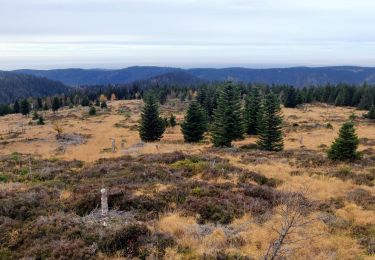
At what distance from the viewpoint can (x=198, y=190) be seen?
51.0 ft

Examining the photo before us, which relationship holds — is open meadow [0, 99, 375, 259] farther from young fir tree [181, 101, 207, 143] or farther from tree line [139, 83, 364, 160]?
young fir tree [181, 101, 207, 143]

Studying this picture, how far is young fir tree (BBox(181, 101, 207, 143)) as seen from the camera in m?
45.0

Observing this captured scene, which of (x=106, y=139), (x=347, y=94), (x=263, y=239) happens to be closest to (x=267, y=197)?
(x=263, y=239)

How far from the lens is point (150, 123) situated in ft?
153

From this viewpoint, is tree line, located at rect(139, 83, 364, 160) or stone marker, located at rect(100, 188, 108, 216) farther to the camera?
tree line, located at rect(139, 83, 364, 160)

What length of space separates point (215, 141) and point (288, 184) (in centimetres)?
2058

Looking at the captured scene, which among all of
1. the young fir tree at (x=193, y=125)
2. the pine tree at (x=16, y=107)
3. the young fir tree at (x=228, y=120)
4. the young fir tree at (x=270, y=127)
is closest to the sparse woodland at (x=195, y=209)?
the young fir tree at (x=270, y=127)

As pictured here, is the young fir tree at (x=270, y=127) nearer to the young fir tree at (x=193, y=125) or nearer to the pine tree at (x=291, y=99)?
the young fir tree at (x=193, y=125)

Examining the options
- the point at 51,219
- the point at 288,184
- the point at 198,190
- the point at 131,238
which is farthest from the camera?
the point at 288,184

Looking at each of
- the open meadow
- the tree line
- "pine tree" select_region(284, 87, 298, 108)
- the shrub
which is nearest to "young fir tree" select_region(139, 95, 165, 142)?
the tree line

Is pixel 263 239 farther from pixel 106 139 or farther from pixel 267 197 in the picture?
pixel 106 139

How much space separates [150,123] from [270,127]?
16890mm

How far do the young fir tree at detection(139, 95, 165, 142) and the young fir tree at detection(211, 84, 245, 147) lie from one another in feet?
33.2

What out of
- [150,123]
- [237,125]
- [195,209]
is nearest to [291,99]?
[150,123]
